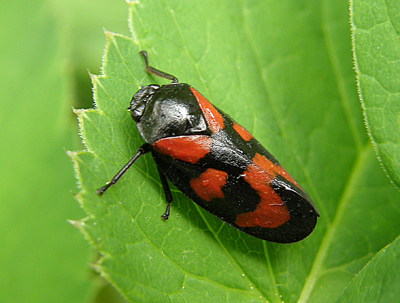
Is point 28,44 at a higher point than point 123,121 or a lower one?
higher

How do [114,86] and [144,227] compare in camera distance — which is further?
[114,86]

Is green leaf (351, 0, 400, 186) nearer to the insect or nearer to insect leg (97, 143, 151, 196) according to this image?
the insect

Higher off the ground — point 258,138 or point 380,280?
point 258,138

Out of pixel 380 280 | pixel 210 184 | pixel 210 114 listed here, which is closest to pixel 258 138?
pixel 210 114

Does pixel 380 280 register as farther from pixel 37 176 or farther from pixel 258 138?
pixel 37 176

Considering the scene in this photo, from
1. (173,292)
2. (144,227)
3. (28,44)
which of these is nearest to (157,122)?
(144,227)

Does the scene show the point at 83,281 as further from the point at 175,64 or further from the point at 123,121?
the point at 175,64
